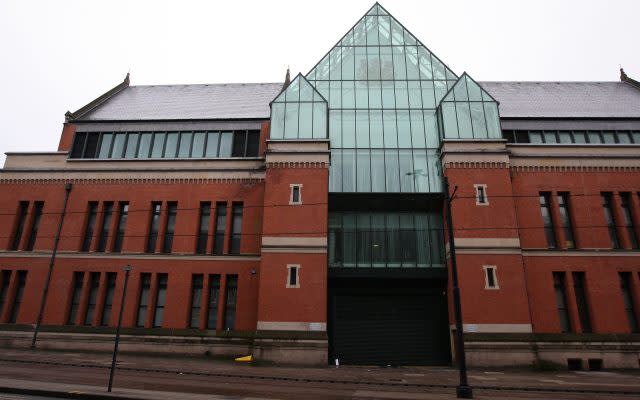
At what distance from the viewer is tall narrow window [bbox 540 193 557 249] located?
2802 cm

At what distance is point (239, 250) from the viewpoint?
2958 cm

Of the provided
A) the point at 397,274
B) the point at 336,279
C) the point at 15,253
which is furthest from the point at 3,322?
the point at 397,274

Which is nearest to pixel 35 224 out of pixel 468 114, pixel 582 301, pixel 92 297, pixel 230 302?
pixel 92 297

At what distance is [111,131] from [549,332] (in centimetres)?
3658

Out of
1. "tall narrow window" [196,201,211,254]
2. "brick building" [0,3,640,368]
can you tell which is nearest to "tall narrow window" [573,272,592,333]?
"brick building" [0,3,640,368]

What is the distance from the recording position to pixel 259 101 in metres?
37.4

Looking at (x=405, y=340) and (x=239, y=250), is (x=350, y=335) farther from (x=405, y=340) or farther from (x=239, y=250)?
(x=239, y=250)

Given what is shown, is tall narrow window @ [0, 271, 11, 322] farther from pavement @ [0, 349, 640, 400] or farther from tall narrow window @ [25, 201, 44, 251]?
pavement @ [0, 349, 640, 400]

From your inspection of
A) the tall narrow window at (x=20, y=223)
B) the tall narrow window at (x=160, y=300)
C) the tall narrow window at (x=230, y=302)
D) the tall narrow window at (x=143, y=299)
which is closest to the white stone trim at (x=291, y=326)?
the tall narrow window at (x=230, y=302)

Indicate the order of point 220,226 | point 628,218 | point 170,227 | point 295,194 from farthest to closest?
point 170,227
point 220,226
point 628,218
point 295,194

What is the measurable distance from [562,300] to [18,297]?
38693mm

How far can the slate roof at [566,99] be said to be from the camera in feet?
111

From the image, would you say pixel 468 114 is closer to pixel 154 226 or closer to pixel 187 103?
pixel 187 103

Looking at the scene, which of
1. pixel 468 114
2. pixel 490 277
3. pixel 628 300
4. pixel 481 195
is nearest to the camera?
pixel 490 277
